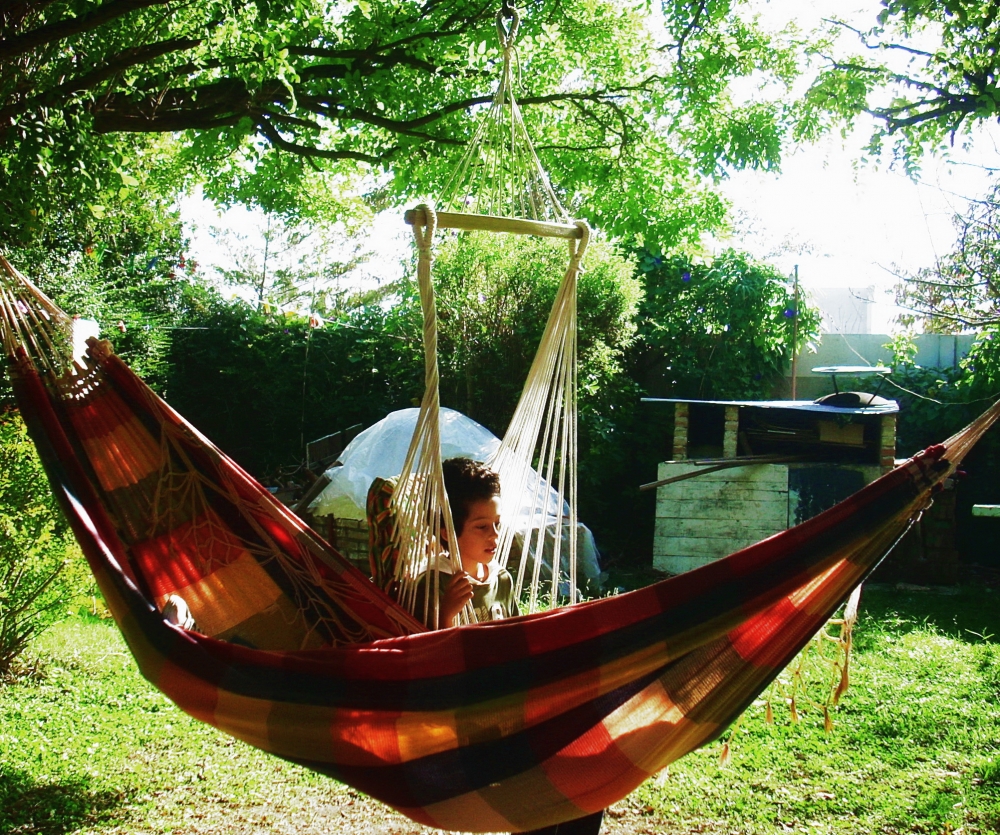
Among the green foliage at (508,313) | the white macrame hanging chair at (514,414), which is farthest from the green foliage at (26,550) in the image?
the green foliage at (508,313)

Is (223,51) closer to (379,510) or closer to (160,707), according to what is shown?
(379,510)

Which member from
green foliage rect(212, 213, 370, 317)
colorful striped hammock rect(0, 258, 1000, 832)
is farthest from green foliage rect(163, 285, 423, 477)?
green foliage rect(212, 213, 370, 317)

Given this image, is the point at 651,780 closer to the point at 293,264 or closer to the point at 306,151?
the point at 306,151

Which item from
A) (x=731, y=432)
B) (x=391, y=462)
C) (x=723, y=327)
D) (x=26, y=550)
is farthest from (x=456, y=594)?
(x=723, y=327)

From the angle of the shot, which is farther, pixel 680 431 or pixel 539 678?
pixel 680 431

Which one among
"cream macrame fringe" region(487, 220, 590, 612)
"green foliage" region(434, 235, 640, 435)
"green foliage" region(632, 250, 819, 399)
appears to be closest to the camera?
"cream macrame fringe" region(487, 220, 590, 612)

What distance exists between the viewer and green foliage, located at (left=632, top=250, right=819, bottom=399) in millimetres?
5668

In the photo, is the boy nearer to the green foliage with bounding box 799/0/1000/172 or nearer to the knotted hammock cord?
the knotted hammock cord

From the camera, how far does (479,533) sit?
175 cm

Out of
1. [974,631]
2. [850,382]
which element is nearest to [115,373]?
[974,631]

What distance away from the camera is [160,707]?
116 inches

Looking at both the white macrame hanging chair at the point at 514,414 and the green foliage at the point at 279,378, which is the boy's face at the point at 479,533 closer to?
the white macrame hanging chair at the point at 514,414

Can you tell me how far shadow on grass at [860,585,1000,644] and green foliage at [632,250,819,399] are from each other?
1.61 metres

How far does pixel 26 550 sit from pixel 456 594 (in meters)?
1.94
